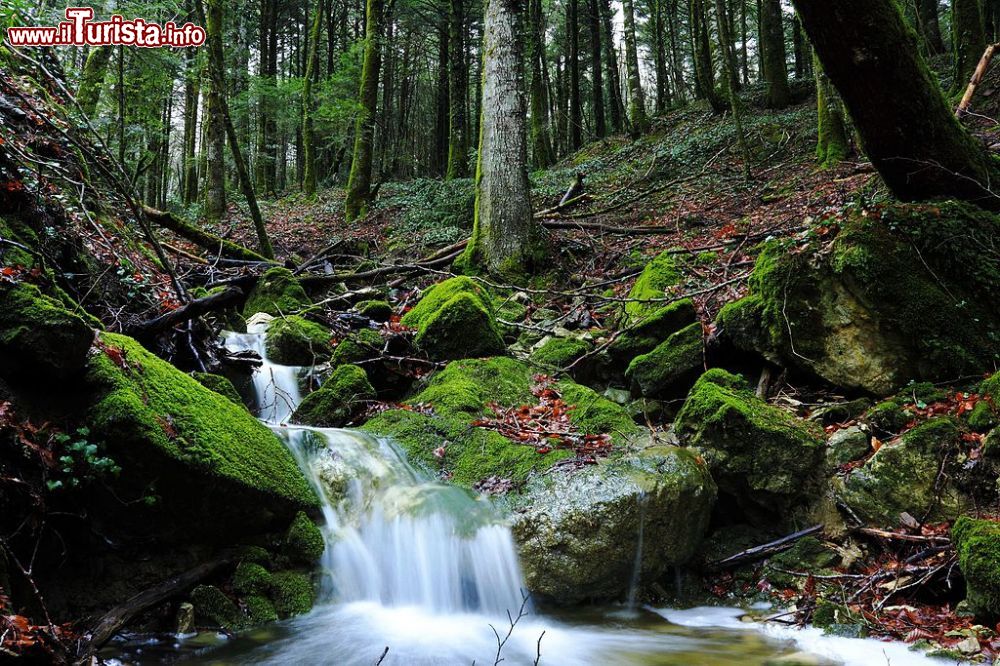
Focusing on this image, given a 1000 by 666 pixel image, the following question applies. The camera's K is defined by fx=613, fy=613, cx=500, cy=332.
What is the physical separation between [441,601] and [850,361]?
3959 millimetres

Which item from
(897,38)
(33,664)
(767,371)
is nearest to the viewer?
(33,664)

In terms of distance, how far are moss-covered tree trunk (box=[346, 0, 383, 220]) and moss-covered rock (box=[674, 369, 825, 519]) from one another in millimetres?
13864

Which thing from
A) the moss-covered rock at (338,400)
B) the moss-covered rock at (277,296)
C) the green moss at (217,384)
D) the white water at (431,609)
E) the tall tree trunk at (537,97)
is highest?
the tall tree trunk at (537,97)

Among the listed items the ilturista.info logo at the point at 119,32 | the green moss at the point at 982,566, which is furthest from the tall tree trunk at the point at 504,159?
the green moss at the point at 982,566

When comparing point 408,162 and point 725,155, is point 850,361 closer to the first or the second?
point 725,155

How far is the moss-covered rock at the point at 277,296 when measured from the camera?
938 centimetres

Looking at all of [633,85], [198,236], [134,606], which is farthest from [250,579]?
[633,85]

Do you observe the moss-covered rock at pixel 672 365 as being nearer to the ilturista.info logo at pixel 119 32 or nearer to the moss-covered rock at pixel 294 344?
the moss-covered rock at pixel 294 344

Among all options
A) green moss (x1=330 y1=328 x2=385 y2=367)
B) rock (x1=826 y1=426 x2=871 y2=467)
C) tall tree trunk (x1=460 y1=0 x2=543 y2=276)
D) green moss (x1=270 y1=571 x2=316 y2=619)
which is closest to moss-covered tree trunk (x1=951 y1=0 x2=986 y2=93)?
tall tree trunk (x1=460 y1=0 x2=543 y2=276)

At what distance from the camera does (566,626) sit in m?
4.42

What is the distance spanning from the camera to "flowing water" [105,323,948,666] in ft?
12.4

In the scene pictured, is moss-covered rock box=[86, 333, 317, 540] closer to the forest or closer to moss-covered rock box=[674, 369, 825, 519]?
the forest

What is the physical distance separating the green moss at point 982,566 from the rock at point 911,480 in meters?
0.58

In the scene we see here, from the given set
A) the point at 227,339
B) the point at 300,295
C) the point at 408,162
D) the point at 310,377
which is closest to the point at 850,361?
the point at 310,377
